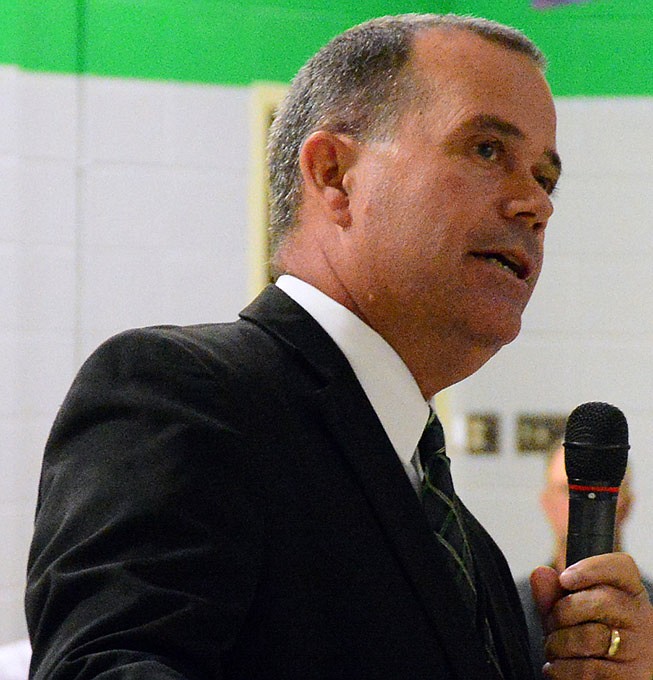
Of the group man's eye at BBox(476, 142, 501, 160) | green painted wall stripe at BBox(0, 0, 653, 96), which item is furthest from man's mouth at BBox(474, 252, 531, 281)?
green painted wall stripe at BBox(0, 0, 653, 96)

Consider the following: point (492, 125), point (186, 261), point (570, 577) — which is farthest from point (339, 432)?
point (186, 261)

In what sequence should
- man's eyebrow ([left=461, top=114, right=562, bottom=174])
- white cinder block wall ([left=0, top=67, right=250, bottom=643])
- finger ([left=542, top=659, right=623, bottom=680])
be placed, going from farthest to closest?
white cinder block wall ([left=0, top=67, right=250, bottom=643]) → man's eyebrow ([left=461, top=114, right=562, bottom=174]) → finger ([left=542, top=659, right=623, bottom=680])

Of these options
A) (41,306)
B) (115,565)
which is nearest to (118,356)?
(115,565)

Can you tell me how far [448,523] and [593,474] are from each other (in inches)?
7.0

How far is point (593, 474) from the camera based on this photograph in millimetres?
1257

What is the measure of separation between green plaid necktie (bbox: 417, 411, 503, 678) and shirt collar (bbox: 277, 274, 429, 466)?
1.1 inches

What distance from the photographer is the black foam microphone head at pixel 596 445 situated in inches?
49.6

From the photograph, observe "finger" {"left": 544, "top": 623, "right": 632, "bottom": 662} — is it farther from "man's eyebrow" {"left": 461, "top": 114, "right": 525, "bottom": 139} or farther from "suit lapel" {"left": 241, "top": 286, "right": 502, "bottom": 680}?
"man's eyebrow" {"left": 461, "top": 114, "right": 525, "bottom": 139}

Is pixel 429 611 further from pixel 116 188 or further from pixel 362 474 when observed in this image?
pixel 116 188

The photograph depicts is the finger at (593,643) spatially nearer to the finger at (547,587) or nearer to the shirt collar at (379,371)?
the finger at (547,587)

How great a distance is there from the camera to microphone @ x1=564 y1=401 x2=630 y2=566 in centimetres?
123

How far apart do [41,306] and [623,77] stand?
182 cm

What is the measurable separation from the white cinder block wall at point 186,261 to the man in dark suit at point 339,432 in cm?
194

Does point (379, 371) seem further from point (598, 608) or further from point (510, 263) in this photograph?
point (598, 608)
